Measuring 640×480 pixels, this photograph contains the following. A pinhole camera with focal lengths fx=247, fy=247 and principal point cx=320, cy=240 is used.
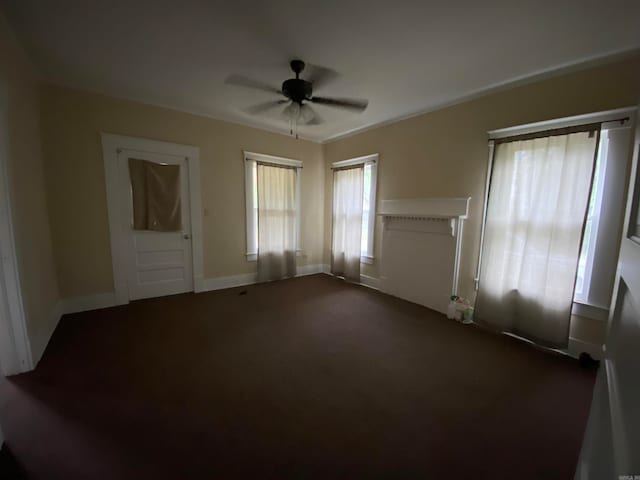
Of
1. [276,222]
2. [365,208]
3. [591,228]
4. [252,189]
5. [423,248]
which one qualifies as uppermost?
[252,189]

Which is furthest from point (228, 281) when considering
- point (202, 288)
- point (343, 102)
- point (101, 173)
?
point (343, 102)

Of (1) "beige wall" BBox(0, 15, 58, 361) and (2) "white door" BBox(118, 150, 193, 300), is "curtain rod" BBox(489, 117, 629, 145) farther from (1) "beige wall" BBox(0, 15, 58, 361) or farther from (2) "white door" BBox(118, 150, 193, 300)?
(1) "beige wall" BBox(0, 15, 58, 361)

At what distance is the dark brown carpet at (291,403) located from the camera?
128 cm

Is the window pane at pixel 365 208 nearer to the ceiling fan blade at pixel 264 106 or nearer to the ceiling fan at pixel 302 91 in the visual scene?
the ceiling fan at pixel 302 91

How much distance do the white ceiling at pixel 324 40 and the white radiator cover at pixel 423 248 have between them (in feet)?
4.51

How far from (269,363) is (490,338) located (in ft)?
7.40

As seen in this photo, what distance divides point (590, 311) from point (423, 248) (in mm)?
1595

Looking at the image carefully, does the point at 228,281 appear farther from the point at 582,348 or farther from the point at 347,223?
the point at 582,348

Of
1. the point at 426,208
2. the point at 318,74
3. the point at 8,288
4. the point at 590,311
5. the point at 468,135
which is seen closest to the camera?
the point at 8,288

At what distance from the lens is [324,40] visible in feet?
6.48

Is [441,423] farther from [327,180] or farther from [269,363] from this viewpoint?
[327,180]

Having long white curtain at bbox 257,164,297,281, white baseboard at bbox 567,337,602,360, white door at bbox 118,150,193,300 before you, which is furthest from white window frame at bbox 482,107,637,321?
white door at bbox 118,150,193,300

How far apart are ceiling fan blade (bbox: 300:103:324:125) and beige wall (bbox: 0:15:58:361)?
2.21m

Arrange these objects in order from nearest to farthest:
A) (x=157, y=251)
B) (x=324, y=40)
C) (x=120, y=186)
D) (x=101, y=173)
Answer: (x=324, y=40) → (x=101, y=173) → (x=120, y=186) → (x=157, y=251)
